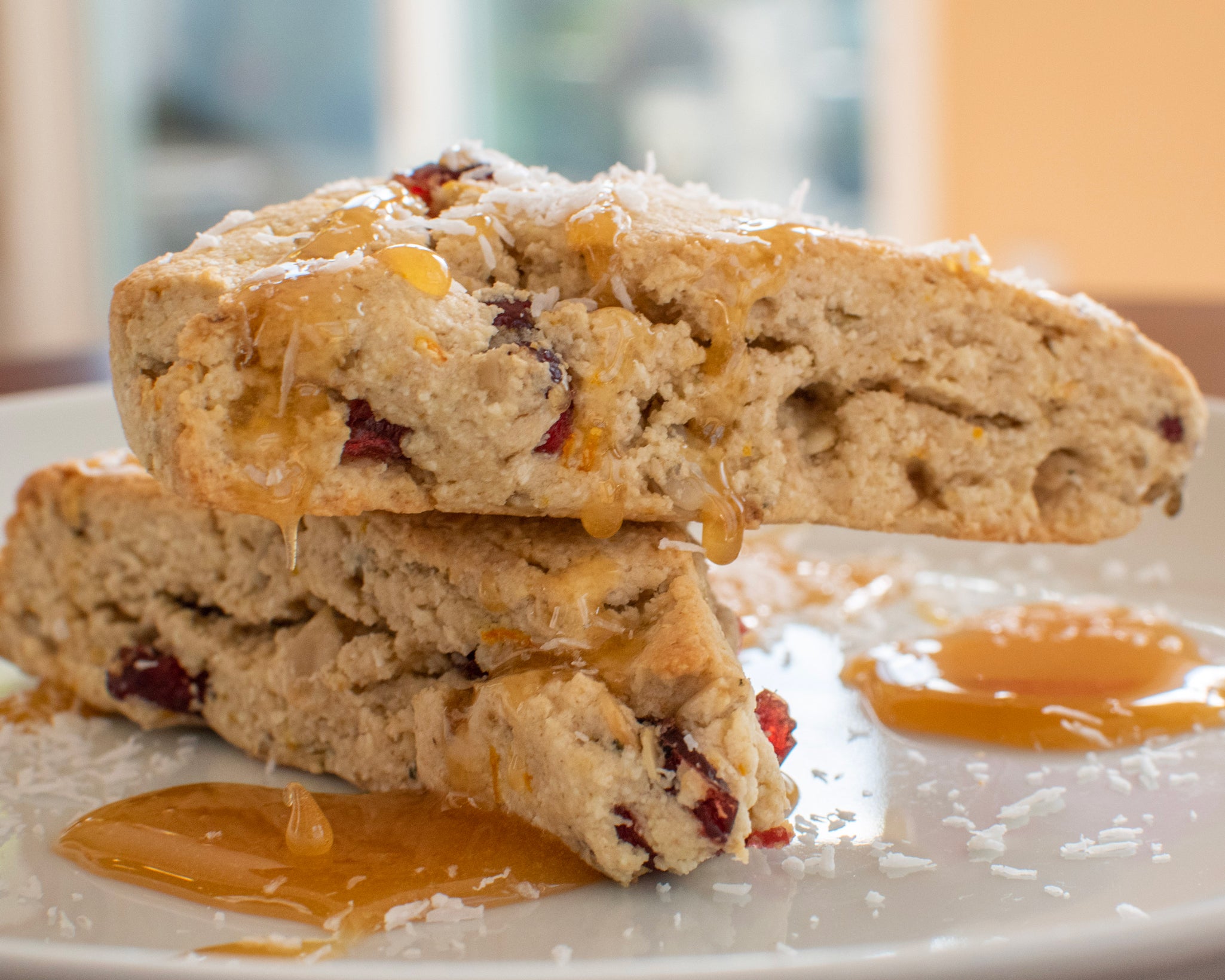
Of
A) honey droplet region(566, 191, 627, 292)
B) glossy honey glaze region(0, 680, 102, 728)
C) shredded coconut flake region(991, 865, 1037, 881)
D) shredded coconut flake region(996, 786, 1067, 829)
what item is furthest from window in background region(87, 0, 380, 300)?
shredded coconut flake region(991, 865, 1037, 881)

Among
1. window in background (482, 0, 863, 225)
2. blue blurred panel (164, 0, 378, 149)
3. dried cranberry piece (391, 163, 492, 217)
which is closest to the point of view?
dried cranberry piece (391, 163, 492, 217)

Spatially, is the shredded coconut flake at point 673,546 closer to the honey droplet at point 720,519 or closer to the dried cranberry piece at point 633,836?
the honey droplet at point 720,519

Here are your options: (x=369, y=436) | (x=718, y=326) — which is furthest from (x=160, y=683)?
(x=718, y=326)

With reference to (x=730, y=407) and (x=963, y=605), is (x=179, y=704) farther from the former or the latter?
(x=963, y=605)

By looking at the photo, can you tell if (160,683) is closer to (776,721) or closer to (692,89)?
(776,721)

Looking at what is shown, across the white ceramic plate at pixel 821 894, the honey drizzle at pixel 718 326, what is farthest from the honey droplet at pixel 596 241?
the white ceramic plate at pixel 821 894

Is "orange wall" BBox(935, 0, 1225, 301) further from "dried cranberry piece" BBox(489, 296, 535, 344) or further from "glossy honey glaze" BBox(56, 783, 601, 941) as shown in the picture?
"glossy honey glaze" BBox(56, 783, 601, 941)

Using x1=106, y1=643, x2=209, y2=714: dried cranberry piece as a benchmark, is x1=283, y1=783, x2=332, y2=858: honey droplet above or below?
below

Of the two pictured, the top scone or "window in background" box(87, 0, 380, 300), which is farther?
"window in background" box(87, 0, 380, 300)
